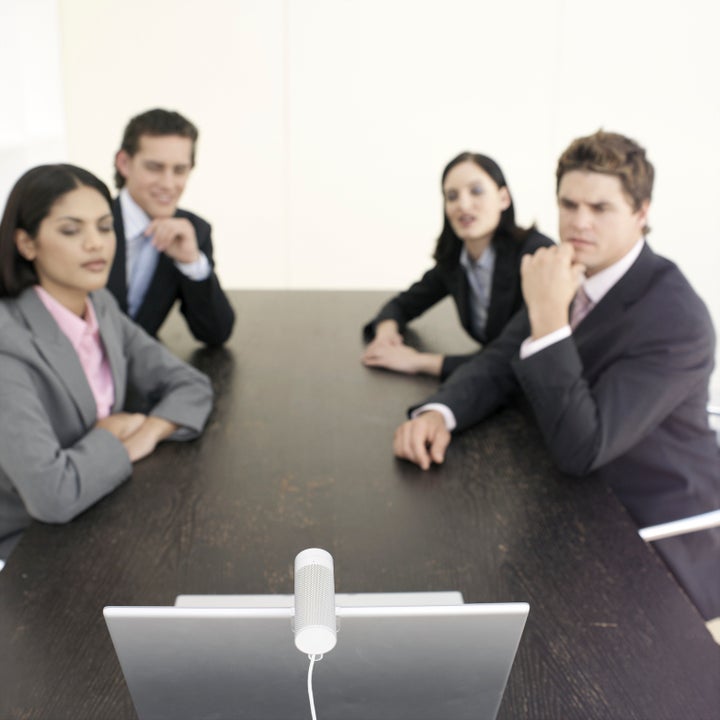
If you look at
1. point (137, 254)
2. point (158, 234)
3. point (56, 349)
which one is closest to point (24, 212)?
point (56, 349)

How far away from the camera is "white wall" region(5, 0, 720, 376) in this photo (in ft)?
16.2

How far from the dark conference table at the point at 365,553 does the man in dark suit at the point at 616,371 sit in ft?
0.29

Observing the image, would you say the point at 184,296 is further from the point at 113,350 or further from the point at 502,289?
the point at 502,289

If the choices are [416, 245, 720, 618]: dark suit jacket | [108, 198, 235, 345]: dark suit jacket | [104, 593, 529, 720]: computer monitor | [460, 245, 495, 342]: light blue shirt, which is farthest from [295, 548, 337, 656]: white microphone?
[460, 245, 495, 342]: light blue shirt

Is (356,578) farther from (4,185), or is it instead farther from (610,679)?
(4,185)

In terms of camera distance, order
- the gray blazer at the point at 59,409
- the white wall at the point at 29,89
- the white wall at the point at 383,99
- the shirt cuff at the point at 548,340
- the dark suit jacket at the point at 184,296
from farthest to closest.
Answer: the white wall at the point at 383,99 → the white wall at the point at 29,89 → the dark suit jacket at the point at 184,296 → the shirt cuff at the point at 548,340 → the gray blazer at the point at 59,409

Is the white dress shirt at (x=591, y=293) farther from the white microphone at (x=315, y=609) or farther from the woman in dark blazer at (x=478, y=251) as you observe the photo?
the white microphone at (x=315, y=609)

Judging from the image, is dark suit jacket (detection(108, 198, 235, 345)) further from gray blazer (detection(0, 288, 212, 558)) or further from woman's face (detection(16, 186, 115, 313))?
woman's face (detection(16, 186, 115, 313))

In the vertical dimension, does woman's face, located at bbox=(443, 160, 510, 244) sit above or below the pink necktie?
above

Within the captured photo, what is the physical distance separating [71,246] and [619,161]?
45.8 inches

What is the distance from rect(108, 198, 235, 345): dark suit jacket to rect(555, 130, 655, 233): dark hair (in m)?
1.03

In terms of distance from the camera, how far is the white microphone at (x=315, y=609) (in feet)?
2.24

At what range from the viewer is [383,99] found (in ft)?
16.7

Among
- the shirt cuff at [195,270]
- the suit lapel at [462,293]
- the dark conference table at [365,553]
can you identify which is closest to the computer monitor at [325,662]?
the dark conference table at [365,553]
